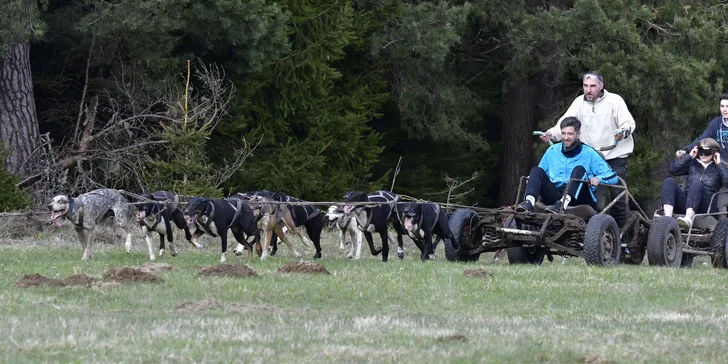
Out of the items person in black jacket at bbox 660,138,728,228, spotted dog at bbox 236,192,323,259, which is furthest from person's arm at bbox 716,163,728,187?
spotted dog at bbox 236,192,323,259

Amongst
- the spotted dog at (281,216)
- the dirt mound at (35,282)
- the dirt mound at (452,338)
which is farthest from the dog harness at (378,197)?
the dirt mound at (452,338)

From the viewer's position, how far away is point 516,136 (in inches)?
1240

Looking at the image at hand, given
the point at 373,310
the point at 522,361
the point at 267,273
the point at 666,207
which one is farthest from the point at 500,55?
the point at 522,361

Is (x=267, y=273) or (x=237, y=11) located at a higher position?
(x=237, y=11)

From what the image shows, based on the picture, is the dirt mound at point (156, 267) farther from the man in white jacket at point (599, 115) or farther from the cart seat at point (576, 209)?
the man in white jacket at point (599, 115)

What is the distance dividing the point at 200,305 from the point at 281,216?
23.7 feet

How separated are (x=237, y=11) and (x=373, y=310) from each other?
41.0 feet

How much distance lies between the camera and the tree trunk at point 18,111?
2339 centimetres

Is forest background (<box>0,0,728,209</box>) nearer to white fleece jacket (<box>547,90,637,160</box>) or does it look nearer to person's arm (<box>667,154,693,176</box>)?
white fleece jacket (<box>547,90,637,160</box>)

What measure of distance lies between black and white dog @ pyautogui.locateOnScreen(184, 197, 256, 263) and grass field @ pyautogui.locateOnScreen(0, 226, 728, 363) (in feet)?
2.37

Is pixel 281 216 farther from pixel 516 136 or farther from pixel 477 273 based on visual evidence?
pixel 516 136

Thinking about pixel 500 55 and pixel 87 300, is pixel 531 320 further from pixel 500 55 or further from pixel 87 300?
pixel 500 55

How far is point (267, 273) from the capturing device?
45.5 feet

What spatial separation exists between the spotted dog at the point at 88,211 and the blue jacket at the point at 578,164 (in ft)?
18.3
